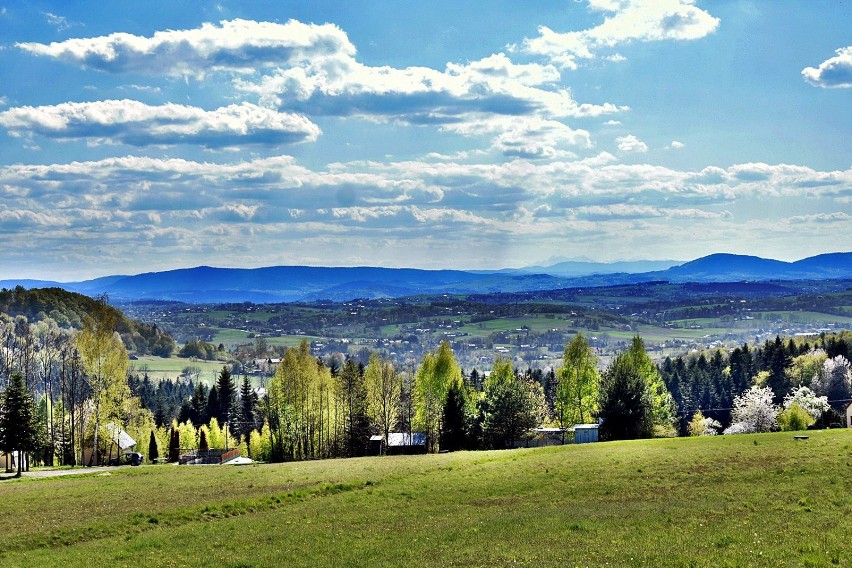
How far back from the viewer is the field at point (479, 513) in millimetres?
24875

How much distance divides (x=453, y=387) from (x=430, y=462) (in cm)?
3360

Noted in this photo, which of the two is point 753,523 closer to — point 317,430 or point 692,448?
point 692,448

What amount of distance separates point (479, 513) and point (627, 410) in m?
54.5

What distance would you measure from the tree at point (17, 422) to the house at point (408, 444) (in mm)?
37985

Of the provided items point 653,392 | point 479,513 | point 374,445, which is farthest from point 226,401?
point 479,513

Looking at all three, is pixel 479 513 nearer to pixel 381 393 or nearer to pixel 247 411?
pixel 381 393

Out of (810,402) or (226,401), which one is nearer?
(810,402)

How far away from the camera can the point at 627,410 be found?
8406cm

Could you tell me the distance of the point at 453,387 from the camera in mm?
87812

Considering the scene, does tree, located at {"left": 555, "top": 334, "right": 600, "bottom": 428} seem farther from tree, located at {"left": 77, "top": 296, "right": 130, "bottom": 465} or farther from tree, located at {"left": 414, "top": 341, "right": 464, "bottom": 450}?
tree, located at {"left": 77, "top": 296, "right": 130, "bottom": 465}

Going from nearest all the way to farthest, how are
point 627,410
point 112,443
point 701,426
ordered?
1. point 627,410
2. point 112,443
3. point 701,426

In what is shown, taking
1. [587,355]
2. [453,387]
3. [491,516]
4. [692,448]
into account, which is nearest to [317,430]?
[453,387]

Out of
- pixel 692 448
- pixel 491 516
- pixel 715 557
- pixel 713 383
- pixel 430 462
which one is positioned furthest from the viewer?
pixel 713 383

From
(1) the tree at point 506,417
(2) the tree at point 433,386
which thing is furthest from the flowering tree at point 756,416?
(2) the tree at point 433,386
